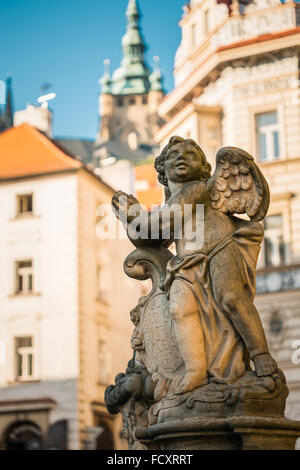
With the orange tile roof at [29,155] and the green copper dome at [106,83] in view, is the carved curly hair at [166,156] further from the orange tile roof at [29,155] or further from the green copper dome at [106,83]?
the green copper dome at [106,83]

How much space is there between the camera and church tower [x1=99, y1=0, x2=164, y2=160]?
4476 inches

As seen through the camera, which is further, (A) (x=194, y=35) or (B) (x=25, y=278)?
Answer: (B) (x=25, y=278)

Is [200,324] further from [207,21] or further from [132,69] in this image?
[132,69]

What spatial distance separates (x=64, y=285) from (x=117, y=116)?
3471 inches

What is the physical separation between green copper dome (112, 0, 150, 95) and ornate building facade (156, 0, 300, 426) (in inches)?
3464

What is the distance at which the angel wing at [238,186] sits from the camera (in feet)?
18.7

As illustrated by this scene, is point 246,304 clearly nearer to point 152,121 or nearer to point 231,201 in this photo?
point 231,201

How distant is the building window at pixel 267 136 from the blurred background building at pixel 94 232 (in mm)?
29

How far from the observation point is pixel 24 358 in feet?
98.9

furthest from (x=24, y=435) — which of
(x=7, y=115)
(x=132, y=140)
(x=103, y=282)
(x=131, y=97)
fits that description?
(x=131, y=97)

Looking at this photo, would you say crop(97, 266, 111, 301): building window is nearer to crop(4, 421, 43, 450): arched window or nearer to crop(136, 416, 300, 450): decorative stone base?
crop(4, 421, 43, 450): arched window

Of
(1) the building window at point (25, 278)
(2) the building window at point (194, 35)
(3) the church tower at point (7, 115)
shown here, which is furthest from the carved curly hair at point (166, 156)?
(3) the church tower at point (7, 115)

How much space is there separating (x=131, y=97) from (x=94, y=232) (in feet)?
283

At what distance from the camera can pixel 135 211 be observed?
5793 mm
